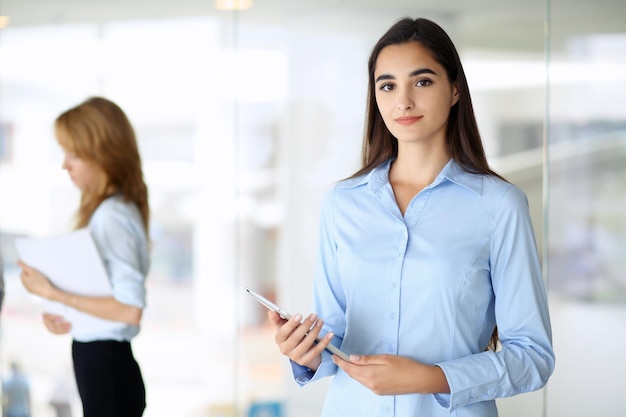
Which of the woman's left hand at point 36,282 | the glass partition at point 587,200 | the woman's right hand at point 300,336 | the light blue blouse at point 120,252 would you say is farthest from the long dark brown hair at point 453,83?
the glass partition at point 587,200

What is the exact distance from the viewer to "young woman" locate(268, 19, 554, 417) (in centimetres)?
155

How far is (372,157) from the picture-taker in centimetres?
186

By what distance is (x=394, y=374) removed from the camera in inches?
59.5

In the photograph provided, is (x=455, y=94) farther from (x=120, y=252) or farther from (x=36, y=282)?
(x=36, y=282)

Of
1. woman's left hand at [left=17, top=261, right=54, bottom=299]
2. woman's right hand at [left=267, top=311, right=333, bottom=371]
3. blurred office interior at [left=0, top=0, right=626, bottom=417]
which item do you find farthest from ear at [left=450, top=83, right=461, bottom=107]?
blurred office interior at [left=0, top=0, right=626, bottom=417]

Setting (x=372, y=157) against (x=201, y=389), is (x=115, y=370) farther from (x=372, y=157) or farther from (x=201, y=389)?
(x=201, y=389)

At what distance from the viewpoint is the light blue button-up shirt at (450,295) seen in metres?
1.56

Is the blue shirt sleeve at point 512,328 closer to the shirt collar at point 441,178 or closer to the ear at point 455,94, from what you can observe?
the shirt collar at point 441,178

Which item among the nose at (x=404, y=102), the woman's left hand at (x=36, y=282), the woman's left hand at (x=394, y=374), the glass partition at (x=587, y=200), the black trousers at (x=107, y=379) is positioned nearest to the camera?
the woman's left hand at (x=394, y=374)

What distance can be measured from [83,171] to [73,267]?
333 millimetres

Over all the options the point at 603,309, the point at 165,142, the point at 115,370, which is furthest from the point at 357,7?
the point at 115,370

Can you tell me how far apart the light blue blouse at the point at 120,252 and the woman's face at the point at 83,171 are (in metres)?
0.09

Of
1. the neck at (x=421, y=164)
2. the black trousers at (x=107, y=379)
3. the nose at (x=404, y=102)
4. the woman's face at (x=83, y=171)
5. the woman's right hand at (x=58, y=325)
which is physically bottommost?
the black trousers at (x=107, y=379)

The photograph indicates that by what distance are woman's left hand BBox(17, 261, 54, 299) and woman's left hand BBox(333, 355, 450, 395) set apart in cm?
149
